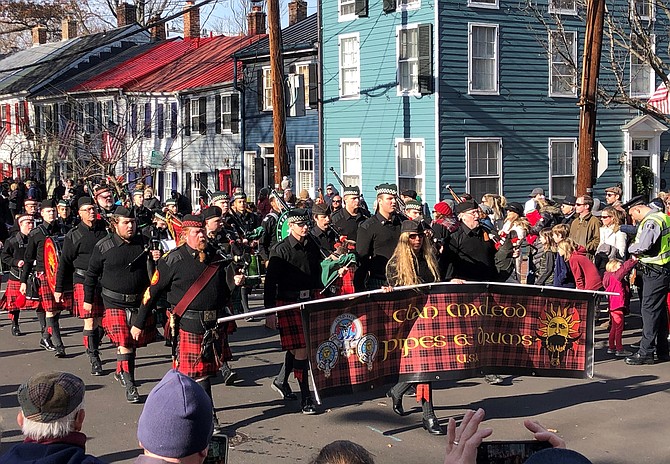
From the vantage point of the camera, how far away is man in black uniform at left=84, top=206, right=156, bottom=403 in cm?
1017

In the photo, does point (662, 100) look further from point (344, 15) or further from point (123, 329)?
point (123, 329)

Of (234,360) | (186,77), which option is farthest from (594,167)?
(186,77)

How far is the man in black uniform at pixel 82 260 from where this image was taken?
38.1 feet

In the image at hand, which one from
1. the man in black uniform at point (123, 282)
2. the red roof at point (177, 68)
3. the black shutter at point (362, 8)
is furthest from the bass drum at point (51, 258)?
the red roof at point (177, 68)

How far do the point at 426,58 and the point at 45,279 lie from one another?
14.6 metres

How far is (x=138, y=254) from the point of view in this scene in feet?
34.4

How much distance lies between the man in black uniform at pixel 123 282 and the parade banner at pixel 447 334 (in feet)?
8.68

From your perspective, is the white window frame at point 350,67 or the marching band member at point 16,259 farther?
the white window frame at point 350,67

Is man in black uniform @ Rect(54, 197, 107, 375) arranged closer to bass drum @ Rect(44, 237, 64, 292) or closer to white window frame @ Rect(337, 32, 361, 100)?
bass drum @ Rect(44, 237, 64, 292)

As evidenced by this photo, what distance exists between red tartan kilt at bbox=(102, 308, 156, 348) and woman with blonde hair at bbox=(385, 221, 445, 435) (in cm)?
272

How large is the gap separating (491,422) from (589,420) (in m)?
0.97

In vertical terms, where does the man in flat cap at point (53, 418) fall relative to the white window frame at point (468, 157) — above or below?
below

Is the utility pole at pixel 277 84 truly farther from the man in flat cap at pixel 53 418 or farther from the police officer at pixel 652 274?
the man in flat cap at pixel 53 418

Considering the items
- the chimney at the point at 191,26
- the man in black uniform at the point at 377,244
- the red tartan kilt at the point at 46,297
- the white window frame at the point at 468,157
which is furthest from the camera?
the chimney at the point at 191,26
